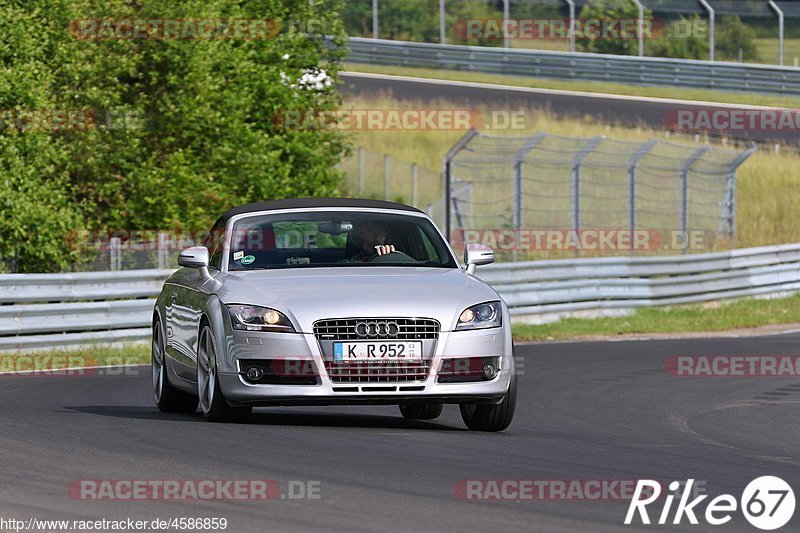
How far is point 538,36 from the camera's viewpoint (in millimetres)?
50344

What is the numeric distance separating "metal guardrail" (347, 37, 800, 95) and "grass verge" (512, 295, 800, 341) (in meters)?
15.1

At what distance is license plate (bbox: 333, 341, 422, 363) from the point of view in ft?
33.2

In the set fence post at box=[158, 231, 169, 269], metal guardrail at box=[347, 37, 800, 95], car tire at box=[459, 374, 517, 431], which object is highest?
car tire at box=[459, 374, 517, 431]

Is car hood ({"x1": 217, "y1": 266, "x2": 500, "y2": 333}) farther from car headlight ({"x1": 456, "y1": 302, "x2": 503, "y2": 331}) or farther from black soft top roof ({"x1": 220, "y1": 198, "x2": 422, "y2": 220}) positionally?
black soft top roof ({"x1": 220, "y1": 198, "x2": 422, "y2": 220})

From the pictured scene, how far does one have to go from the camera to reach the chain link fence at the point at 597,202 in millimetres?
28719

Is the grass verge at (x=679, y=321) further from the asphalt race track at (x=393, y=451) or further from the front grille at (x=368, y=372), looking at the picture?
the front grille at (x=368, y=372)

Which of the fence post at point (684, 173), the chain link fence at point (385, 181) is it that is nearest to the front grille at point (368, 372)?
the fence post at point (684, 173)

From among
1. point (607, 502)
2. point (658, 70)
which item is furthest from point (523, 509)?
point (658, 70)

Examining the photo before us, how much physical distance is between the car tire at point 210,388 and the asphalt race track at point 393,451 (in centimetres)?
Answer: 13

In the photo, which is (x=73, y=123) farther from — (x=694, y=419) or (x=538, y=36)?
(x=538, y=36)

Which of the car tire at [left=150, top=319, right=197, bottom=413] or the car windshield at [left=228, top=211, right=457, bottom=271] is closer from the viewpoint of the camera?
the car windshield at [left=228, top=211, right=457, bottom=271]

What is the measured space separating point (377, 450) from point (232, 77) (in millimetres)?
18614

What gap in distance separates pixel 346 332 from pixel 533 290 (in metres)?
14.5

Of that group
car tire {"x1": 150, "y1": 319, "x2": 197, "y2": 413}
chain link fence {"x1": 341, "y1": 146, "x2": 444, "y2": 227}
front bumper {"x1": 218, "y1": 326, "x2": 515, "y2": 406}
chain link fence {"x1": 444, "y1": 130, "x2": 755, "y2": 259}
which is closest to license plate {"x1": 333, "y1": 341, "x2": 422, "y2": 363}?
front bumper {"x1": 218, "y1": 326, "x2": 515, "y2": 406}
